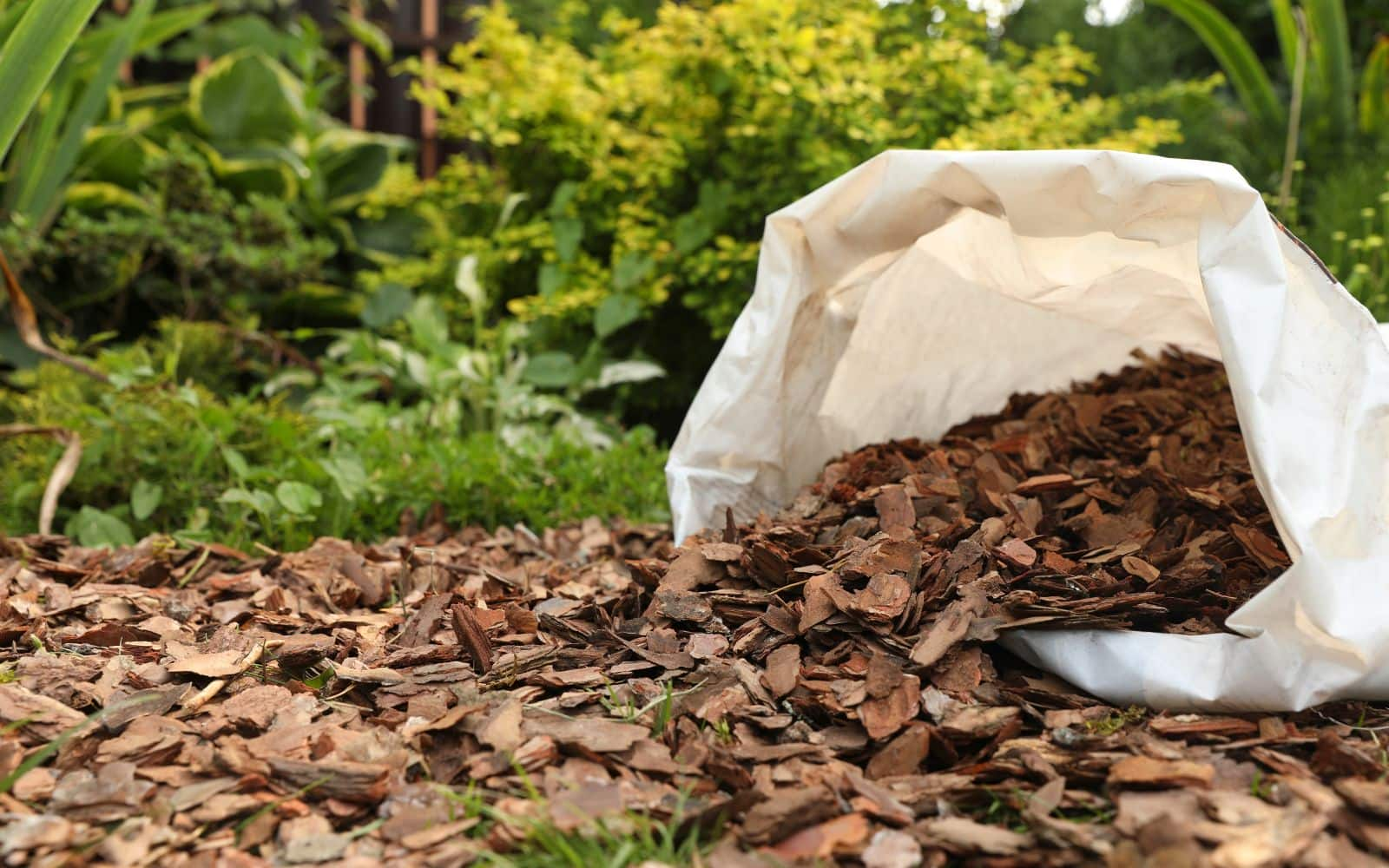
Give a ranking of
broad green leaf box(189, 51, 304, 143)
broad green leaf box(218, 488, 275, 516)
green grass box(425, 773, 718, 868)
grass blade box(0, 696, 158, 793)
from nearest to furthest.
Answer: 1. green grass box(425, 773, 718, 868)
2. grass blade box(0, 696, 158, 793)
3. broad green leaf box(218, 488, 275, 516)
4. broad green leaf box(189, 51, 304, 143)

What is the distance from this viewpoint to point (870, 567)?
5.42ft

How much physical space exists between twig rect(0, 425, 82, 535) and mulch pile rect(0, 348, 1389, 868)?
350 millimetres

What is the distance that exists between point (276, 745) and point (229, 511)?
55.9 inches

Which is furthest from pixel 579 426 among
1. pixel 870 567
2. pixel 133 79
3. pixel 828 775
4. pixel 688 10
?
pixel 133 79

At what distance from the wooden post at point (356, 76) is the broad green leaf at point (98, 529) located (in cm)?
356

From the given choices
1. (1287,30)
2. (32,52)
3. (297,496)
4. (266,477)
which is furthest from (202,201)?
(1287,30)

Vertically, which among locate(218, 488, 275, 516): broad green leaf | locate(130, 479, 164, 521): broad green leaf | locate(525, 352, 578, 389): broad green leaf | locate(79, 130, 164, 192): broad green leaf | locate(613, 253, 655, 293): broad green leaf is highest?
locate(79, 130, 164, 192): broad green leaf

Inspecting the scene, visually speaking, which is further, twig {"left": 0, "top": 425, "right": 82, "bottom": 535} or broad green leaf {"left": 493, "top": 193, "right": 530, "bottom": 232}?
broad green leaf {"left": 493, "top": 193, "right": 530, "bottom": 232}

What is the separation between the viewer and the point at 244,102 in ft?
15.3

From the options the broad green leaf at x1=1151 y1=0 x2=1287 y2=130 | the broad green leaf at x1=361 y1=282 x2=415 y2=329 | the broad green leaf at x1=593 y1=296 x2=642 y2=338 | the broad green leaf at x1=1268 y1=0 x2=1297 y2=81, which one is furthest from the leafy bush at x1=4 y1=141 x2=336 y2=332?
the broad green leaf at x1=1268 y1=0 x2=1297 y2=81

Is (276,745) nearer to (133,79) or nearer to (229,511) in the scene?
(229,511)

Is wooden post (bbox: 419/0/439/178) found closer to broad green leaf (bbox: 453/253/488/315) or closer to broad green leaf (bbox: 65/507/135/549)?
broad green leaf (bbox: 453/253/488/315)

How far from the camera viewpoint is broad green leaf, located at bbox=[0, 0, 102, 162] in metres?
2.35

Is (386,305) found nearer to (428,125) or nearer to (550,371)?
(550,371)
